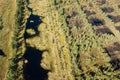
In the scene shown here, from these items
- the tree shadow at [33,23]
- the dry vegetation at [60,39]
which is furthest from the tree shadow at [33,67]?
the tree shadow at [33,23]

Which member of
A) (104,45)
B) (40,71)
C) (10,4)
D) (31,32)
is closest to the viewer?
(40,71)

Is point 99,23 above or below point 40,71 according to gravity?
above

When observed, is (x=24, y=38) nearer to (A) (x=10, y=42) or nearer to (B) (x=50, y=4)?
(A) (x=10, y=42)

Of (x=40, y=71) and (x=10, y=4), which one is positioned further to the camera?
(x=10, y=4)

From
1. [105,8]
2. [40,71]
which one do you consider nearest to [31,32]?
[40,71]

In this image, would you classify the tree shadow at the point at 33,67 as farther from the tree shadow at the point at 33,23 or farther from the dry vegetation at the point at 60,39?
the tree shadow at the point at 33,23

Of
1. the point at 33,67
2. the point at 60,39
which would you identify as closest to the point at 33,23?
the point at 60,39

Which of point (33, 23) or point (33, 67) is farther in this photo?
point (33, 23)

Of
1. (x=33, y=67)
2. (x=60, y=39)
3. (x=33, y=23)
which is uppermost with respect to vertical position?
(x=33, y=23)

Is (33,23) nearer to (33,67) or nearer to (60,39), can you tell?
(60,39)
